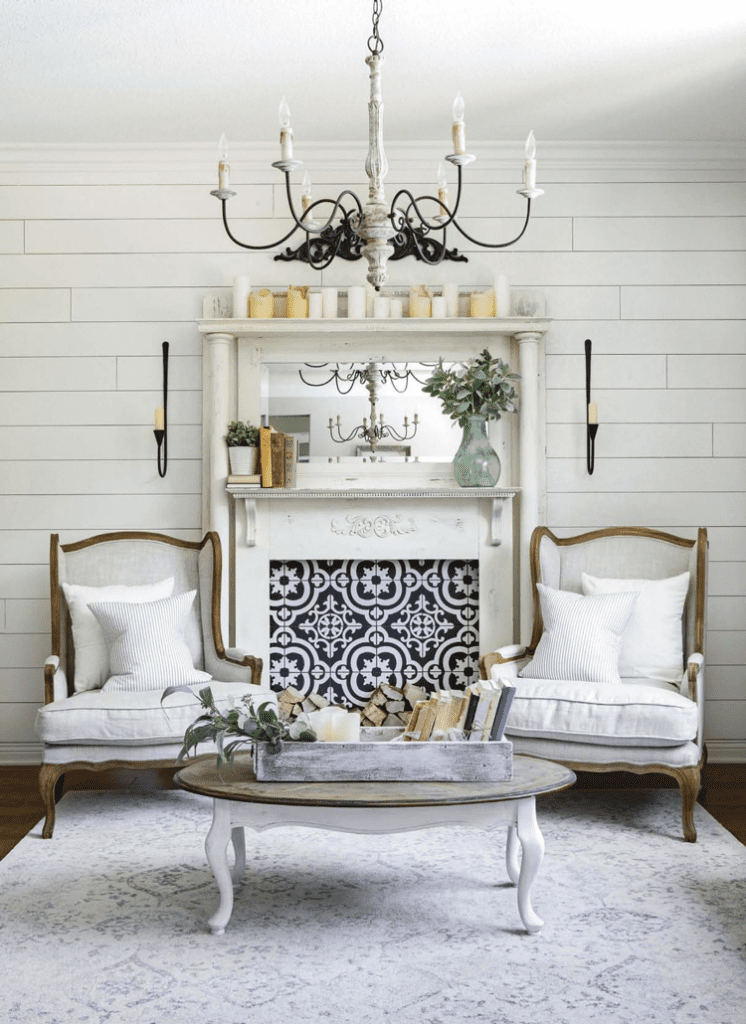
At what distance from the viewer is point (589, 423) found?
4.68 meters

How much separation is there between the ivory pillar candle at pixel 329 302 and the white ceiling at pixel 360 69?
699 mm

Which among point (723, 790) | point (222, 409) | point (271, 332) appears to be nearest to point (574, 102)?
point (271, 332)

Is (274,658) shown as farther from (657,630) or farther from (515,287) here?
(515,287)

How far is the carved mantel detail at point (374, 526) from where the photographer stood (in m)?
4.72

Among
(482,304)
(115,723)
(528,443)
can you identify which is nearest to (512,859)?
(115,723)

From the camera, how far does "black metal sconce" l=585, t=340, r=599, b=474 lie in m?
4.67

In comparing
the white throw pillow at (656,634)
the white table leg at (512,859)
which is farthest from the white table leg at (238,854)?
the white throw pillow at (656,634)

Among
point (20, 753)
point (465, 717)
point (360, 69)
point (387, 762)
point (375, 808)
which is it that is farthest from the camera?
point (20, 753)

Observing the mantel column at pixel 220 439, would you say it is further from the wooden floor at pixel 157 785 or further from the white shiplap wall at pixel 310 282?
the wooden floor at pixel 157 785

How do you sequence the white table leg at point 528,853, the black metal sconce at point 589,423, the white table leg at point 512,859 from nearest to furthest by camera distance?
the white table leg at point 528,853
the white table leg at point 512,859
the black metal sconce at point 589,423

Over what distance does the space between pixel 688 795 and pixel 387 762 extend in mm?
1373

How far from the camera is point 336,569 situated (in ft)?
15.7

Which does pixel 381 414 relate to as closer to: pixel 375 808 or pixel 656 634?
pixel 656 634

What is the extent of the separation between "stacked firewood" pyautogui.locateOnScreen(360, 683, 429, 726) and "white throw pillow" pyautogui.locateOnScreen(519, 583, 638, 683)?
0.68 meters
